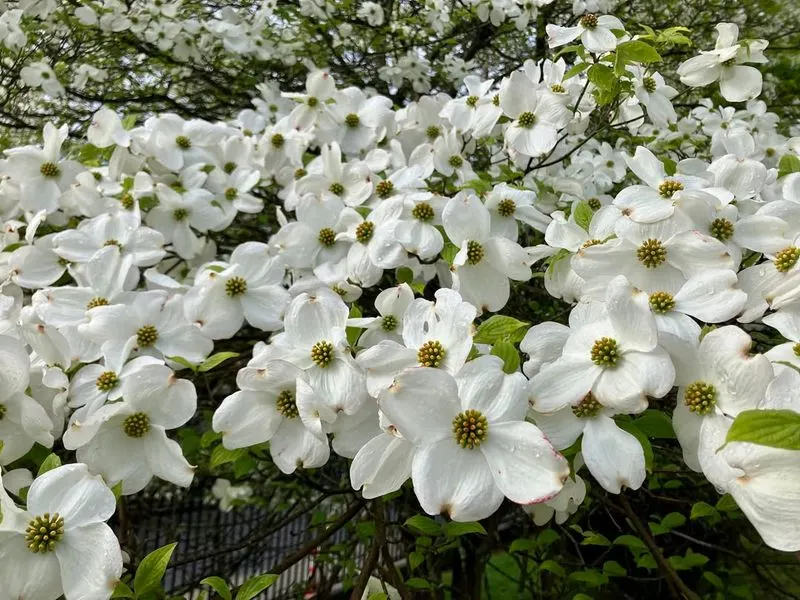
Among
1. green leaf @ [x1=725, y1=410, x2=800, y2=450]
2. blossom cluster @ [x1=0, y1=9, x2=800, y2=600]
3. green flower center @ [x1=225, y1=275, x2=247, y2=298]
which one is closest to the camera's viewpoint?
green leaf @ [x1=725, y1=410, x2=800, y2=450]

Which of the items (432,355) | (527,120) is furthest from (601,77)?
(432,355)

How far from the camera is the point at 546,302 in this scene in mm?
1303

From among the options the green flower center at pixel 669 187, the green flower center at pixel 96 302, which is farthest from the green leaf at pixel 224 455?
the green flower center at pixel 669 187

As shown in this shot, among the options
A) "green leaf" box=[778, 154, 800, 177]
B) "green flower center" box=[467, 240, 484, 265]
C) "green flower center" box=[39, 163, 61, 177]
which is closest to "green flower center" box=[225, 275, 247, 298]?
"green flower center" box=[467, 240, 484, 265]

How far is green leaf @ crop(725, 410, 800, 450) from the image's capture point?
40cm

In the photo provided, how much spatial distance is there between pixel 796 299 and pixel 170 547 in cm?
66

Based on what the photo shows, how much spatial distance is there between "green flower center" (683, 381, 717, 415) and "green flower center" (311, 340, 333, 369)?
0.36 meters

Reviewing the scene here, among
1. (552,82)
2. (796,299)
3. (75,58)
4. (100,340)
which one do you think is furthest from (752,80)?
(75,58)

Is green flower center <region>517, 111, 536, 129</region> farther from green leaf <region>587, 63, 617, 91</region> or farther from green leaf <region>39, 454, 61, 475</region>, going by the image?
green leaf <region>39, 454, 61, 475</region>

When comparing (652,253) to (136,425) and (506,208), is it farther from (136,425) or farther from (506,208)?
(136,425)

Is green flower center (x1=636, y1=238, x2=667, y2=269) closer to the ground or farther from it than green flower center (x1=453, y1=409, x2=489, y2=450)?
farther from it

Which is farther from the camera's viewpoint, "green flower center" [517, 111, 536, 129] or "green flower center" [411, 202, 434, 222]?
"green flower center" [517, 111, 536, 129]

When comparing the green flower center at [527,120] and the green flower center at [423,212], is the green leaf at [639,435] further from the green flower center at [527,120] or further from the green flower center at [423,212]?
the green flower center at [527,120]

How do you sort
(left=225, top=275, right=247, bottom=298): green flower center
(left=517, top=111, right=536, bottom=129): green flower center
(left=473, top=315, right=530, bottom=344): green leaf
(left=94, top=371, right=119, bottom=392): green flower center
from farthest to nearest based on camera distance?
(left=517, top=111, right=536, bottom=129): green flower center
(left=225, top=275, right=247, bottom=298): green flower center
(left=94, top=371, right=119, bottom=392): green flower center
(left=473, top=315, right=530, bottom=344): green leaf
